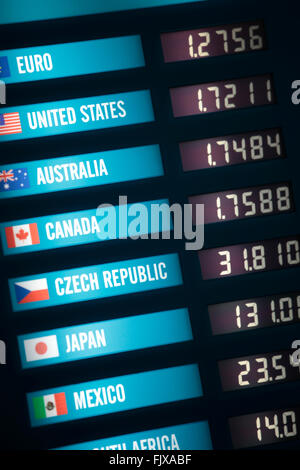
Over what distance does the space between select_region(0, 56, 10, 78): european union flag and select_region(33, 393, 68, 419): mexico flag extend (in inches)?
56.7

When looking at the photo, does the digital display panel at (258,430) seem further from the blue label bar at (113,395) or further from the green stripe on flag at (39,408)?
the green stripe on flag at (39,408)

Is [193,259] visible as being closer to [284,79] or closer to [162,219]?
[162,219]

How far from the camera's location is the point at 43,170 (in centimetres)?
300

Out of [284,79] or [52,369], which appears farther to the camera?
[284,79]

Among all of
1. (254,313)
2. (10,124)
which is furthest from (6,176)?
(254,313)

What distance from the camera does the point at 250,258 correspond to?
10.1ft

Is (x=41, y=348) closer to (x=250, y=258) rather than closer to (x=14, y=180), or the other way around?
(x=14, y=180)

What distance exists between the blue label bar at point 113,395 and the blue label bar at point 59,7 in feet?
5.43

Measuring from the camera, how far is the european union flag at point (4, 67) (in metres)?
3.02

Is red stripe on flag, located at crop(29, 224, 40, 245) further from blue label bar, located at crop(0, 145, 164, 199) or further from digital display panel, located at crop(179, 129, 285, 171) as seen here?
digital display panel, located at crop(179, 129, 285, 171)

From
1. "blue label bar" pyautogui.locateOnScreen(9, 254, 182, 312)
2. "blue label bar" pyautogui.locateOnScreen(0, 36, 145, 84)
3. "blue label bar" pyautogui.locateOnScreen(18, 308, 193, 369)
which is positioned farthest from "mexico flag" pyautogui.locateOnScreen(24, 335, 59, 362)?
"blue label bar" pyautogui.locateOnScreen(0, 36, 145, 84)

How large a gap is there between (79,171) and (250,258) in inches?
34.3
